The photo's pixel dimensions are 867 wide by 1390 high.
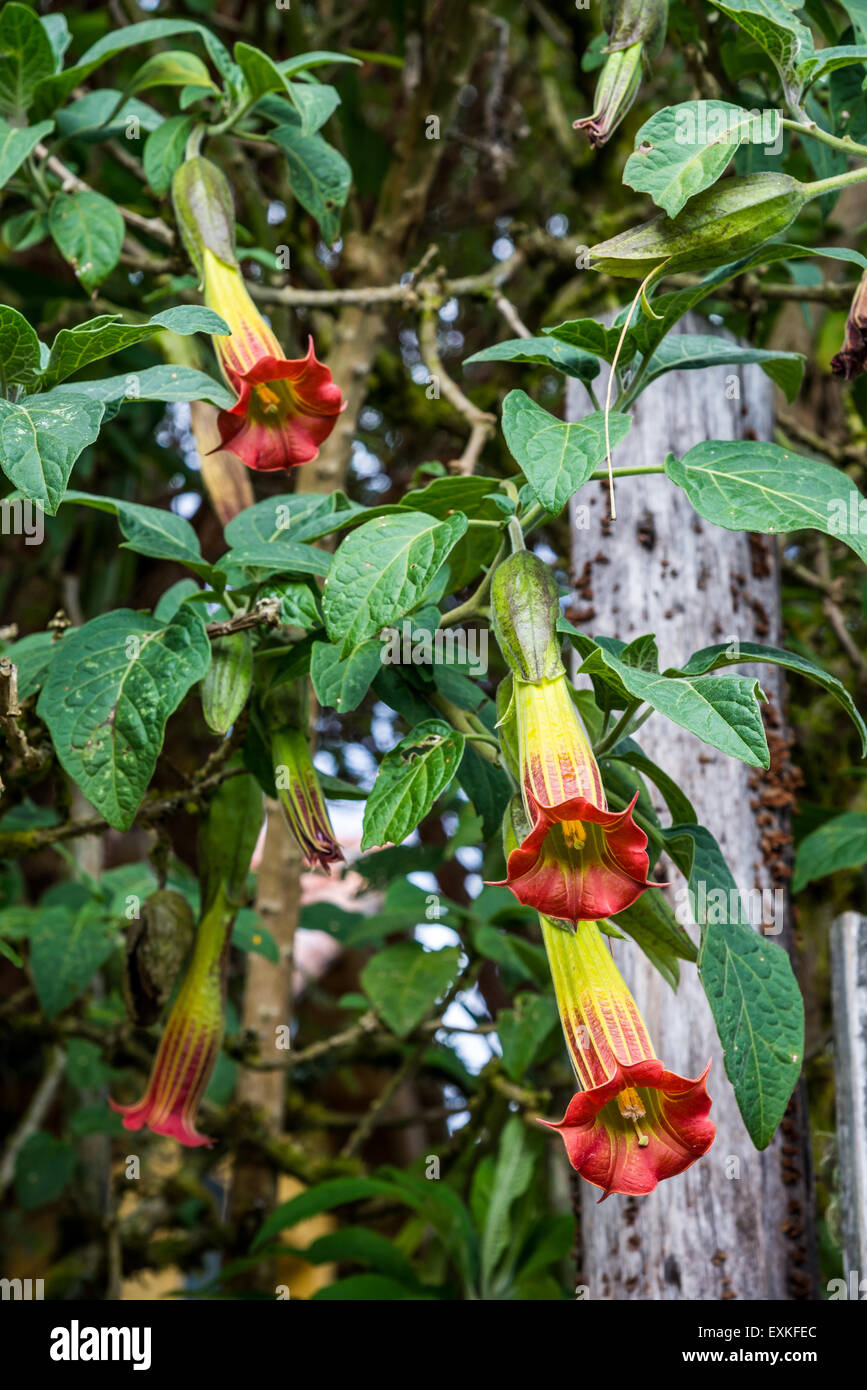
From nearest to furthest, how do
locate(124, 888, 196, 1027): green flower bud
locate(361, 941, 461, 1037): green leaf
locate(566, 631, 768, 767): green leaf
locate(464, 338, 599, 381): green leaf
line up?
locate(566, 631, 768, 767): green leaf < locate(464, 338, 599, 381): green leaf < locate(124, 888, 196, 1027): green flower bud < locate(361, 941, 461, 1037): green leaf

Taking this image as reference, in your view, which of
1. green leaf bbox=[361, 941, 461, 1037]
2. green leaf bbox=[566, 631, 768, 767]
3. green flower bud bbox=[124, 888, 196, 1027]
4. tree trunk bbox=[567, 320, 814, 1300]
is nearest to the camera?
green leaf bbox=[566, 631, 768, 767]

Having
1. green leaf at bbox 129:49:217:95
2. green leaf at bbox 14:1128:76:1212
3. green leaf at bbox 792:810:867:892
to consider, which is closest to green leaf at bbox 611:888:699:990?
green leaf at bbox 792:810:867:892

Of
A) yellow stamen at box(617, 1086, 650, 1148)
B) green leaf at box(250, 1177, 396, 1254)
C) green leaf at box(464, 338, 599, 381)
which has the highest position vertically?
green leaf at box(464, 338, 599, 381)

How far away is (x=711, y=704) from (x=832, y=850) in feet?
2.12

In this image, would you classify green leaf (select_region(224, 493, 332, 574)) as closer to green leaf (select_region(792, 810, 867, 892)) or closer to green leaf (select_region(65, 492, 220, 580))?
green leaf (select_region(65, 492, 220, 580))

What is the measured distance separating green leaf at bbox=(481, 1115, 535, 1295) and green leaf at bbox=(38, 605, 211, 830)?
34.1 inches

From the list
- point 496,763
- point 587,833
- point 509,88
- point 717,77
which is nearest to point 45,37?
point 717,77

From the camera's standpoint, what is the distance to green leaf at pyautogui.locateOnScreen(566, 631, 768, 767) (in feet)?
2.09

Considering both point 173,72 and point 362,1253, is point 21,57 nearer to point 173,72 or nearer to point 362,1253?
point 173,72

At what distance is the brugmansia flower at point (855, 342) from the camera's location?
32.2 inches

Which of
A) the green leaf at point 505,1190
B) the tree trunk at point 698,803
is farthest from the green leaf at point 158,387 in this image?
the green leaf at point 505,1190

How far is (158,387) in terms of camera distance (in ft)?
2.56

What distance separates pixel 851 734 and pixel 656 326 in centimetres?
119
